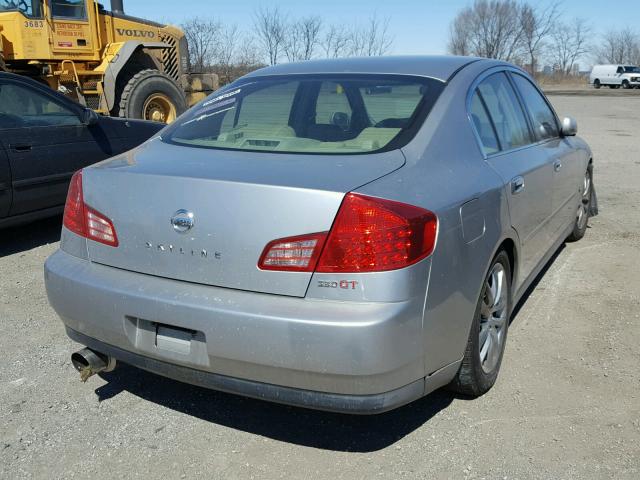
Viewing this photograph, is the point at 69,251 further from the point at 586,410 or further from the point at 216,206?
the point at 586,410

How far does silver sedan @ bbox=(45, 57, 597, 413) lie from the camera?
2.34 m

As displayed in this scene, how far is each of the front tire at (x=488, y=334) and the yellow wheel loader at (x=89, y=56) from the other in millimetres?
9425

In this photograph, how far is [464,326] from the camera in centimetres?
271

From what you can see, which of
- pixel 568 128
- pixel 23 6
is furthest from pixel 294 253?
pixel 23 6

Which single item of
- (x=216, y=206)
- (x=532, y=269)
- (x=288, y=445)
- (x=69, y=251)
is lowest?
(x=288, y=445)

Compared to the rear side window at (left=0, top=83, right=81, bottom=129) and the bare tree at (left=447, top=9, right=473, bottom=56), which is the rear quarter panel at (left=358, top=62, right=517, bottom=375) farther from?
the bare tree at (left=447, top=9, right=473, bottom=56)

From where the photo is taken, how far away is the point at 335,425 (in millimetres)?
2982

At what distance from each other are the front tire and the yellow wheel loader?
943 cm

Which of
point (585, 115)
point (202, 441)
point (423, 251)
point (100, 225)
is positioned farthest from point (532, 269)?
point (585, 115)

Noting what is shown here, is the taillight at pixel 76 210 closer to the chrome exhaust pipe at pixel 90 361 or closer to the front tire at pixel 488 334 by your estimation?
the chrome exhaust pipe at pixel 90 361

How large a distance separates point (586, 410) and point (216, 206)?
1.96 metres

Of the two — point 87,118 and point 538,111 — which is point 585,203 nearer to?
point 538,111

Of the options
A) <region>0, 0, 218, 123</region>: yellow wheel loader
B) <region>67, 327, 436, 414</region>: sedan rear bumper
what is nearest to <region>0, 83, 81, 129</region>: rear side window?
<region>67, 327, 436, 414</region>: sedan rear bumper

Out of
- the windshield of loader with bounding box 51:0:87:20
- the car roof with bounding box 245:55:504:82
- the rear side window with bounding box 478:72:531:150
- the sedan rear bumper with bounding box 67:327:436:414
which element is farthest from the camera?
the windshield of loader with bounding box 51:0:87:20
